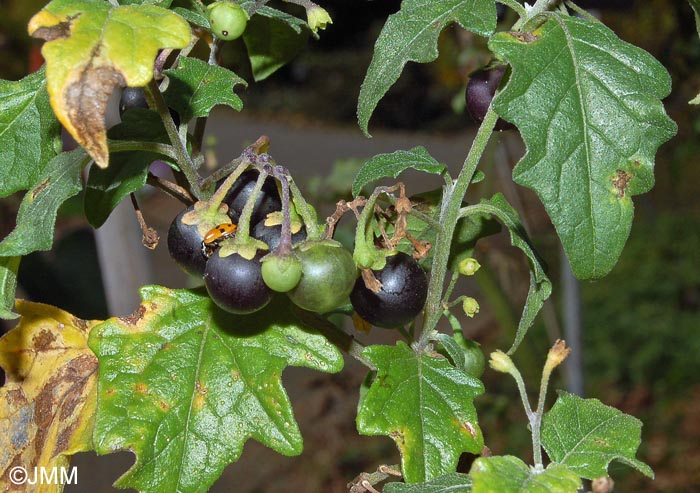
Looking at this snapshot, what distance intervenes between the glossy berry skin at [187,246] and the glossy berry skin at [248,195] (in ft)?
0.21

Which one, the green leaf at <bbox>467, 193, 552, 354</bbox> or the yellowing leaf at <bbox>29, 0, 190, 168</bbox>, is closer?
the yellowing leaf at <bbox>29, 0, 190, 168</bbox>

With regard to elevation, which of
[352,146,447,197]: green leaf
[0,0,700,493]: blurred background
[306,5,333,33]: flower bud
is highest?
[306,5,333,33]: flower bud

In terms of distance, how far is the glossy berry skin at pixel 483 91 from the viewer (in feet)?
3.70

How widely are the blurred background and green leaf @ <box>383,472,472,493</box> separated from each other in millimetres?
233

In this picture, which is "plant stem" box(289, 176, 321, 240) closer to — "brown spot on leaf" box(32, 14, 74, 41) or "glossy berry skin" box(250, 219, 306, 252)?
"glossy berry skin" box(250, 219, 306, 252)

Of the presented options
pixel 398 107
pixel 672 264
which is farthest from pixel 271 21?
pixel 398 107

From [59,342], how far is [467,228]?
629mm

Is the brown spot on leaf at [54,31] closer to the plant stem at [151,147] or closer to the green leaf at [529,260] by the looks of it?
the plant stem at [151,147]

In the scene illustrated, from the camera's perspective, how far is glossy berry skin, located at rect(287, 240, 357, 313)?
3.17 feet

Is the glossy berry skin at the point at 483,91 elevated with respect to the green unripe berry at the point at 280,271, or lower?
elevated

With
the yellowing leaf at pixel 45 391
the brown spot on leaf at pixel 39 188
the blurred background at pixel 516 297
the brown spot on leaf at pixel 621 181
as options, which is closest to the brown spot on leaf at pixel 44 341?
the yellowing leaf at pixel 45 391

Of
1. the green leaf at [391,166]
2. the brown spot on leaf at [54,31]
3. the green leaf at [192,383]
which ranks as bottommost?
the green leaf at [192,383]

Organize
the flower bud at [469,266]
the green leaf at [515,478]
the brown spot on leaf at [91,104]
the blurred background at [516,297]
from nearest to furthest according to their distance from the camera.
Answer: the brown spot on leaf at [91,104] < the green leaf at [515,478] < the flower bud at [469,266] < the blurred background at [516,297]

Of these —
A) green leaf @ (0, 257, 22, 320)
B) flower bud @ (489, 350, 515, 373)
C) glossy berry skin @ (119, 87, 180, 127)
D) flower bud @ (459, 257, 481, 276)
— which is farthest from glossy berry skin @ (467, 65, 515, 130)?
green leaf @ (0, 257, 22, 320)
